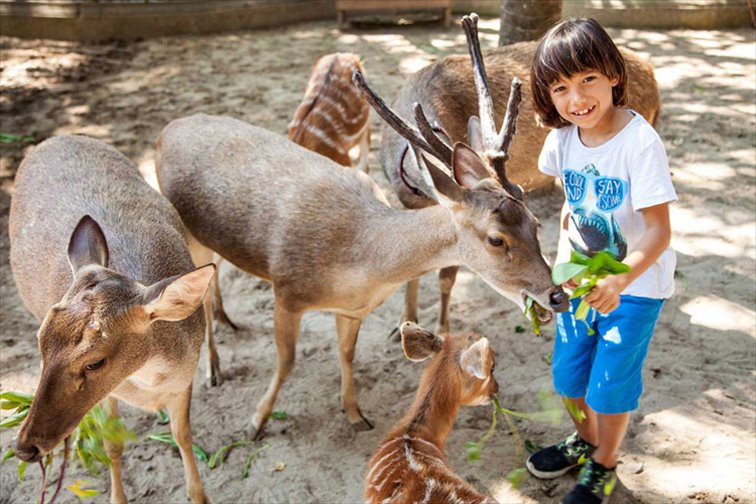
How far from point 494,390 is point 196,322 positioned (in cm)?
133

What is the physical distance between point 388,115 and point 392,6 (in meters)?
6.83

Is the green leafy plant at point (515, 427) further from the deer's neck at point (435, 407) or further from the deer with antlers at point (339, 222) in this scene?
the deer with antlers at point (339, 222)

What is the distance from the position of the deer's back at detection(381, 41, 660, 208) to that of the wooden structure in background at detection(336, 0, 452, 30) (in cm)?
478

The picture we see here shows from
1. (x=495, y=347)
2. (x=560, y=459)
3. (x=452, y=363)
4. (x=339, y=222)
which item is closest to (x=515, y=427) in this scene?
(x=560, y=459)

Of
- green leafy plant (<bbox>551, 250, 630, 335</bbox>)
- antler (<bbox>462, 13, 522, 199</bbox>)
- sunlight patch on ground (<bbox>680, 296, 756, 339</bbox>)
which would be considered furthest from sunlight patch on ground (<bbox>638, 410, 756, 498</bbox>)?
antler (<bbox>462, 13, 522, 199</bbox>)

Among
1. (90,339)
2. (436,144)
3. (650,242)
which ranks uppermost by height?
(436,144)

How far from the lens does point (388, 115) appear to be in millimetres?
3180

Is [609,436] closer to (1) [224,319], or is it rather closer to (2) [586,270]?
(2) [586,270]

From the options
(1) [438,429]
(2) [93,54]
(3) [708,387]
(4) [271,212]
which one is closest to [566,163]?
(1) [438,429]

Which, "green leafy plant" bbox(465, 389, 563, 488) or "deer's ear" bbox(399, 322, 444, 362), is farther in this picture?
"green leafy plant" bbox(465, 389, 563, 488)

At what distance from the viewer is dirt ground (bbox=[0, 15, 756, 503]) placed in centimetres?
349

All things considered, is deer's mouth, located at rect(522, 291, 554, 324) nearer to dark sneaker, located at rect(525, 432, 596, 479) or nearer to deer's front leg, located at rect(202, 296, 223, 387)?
dark sneaker, located at rect(525, 432, 596, 479)

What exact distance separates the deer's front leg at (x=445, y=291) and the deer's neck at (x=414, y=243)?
0.88 meters

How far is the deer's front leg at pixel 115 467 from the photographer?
3.26 meters
